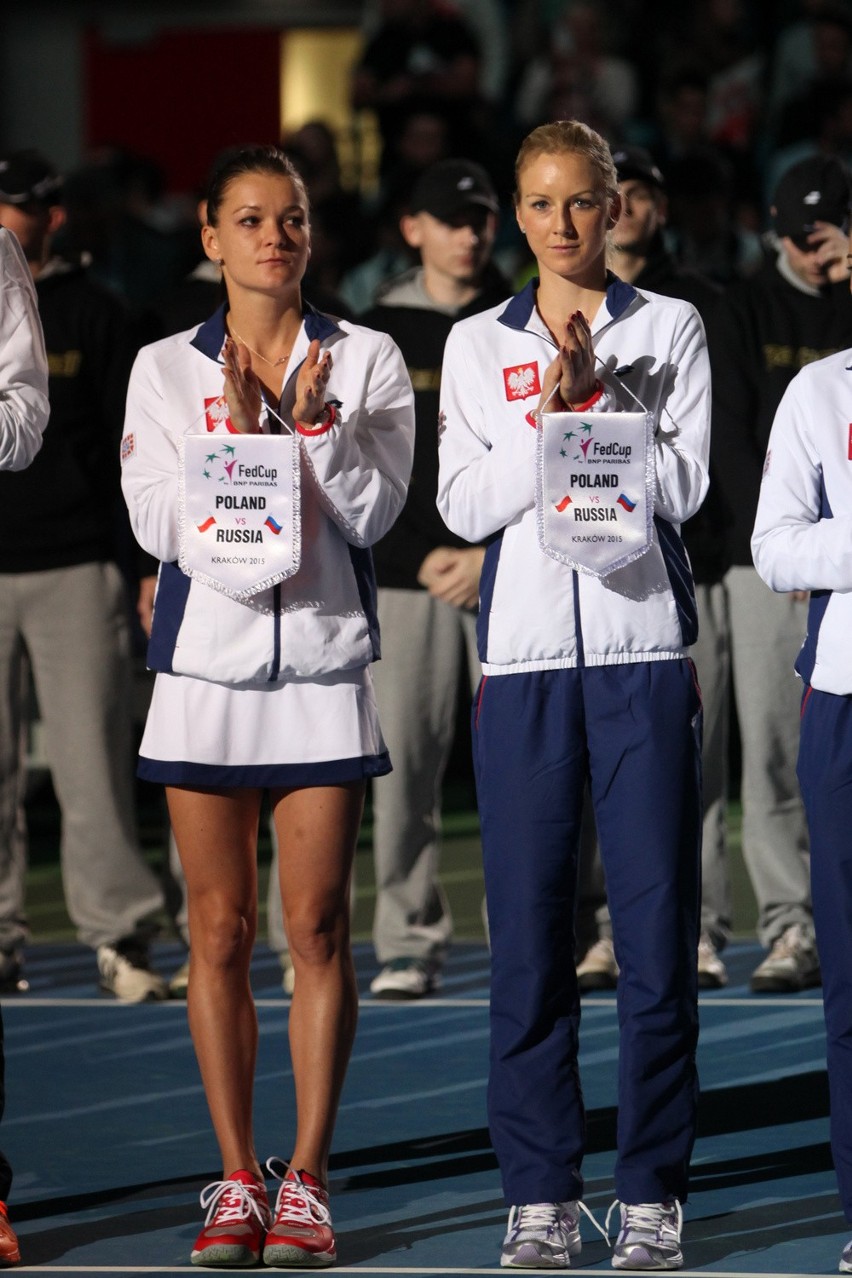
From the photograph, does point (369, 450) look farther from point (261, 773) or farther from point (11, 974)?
point (11, 974)

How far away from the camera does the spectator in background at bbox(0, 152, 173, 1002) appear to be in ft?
21.8

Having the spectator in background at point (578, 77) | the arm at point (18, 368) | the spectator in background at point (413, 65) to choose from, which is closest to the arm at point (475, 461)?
the arm at point (18, 368)

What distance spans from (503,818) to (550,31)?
35.5ft

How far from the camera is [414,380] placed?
6.68 m

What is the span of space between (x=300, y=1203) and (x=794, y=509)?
1.58 metres

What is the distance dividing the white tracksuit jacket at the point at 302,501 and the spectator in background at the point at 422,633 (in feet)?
7.22

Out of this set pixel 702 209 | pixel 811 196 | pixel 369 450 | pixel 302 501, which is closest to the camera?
pixel 302 501

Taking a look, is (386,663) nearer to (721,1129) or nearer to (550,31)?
(721,1129)

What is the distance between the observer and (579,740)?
13.9 feet

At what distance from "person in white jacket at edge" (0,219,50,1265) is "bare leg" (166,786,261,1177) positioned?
429 mm

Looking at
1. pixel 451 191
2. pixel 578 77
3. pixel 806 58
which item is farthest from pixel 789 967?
pixel 578 77

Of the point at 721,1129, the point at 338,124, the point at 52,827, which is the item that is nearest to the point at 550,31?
the point at 338,124

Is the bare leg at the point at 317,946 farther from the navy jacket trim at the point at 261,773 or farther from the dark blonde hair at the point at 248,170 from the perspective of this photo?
the dark blonde hair at the point at 248,170

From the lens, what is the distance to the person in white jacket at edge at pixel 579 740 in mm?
4168
